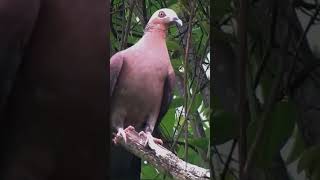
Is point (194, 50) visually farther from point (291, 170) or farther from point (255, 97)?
point (291, 170)

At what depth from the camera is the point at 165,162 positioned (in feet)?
2.53

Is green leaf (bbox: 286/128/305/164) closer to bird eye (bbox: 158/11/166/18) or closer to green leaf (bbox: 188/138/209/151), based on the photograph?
green leaf (bbox: 188/138/209/151)

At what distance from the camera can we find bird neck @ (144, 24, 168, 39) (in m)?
0.79

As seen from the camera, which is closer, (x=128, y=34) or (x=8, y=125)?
(x=8, y=125)

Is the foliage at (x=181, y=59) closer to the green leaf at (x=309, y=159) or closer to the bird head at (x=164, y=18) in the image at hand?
the bird head at (x=164, y=18)

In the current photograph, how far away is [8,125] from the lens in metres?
0.69

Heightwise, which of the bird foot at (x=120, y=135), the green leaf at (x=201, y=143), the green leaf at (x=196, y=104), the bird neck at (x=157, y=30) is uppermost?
the bird neck at (x=157, y=30)

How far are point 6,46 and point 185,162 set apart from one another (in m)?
0.29

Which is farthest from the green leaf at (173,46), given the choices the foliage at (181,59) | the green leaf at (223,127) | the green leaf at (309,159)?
the green leaf at (309,159)

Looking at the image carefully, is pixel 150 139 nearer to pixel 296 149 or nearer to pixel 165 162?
pixel 165 162

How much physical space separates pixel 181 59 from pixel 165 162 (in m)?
0.15

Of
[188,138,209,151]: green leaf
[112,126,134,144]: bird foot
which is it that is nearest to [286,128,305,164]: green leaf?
[188,138,209,151]: green leaf

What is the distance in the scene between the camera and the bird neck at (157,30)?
0.79m

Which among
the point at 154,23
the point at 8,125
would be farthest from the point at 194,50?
the point at 8,125
